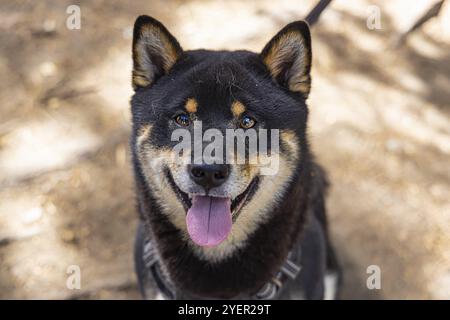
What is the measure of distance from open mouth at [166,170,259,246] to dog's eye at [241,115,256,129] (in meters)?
0.27

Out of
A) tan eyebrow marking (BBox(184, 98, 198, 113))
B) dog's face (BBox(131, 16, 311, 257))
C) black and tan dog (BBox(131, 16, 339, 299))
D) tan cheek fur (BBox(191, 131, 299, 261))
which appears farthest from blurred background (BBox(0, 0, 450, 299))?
tan eyebrow marking (BBox(184, 98, 198, 113))

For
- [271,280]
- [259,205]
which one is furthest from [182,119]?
[271,280]

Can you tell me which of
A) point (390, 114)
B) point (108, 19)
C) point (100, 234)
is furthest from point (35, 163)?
point (390, 114)

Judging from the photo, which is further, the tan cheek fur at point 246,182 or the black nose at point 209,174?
the tan cheek fur at point 246,182

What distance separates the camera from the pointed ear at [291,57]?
2689 millimetres

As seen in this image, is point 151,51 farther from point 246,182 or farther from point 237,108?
point 246,182

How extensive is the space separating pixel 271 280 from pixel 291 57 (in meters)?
1.20

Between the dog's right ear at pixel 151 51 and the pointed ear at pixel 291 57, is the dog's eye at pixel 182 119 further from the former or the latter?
the pointed ear at pixel 291 57

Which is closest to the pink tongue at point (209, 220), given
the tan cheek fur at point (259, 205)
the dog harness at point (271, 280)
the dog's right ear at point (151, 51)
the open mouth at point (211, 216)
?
the open mouth at point (211, 216)

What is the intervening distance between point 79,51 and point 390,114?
2898mm

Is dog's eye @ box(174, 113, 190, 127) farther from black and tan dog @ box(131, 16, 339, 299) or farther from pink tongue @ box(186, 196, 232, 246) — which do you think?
pink tongue @ box(186, 196, 232, 246)

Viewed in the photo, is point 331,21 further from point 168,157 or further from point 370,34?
point 168,157

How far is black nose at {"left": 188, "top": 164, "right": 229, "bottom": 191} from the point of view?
2.48 m

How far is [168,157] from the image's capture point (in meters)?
2.67
